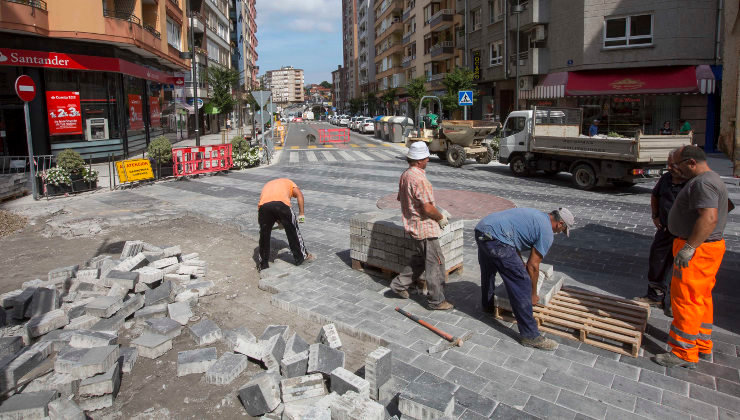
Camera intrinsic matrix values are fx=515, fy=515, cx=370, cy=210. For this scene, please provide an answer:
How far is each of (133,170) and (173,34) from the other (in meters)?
19.2

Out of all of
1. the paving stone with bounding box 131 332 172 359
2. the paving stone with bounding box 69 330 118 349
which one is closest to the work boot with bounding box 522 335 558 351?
the paving stone with bounding box 131 332 172 359

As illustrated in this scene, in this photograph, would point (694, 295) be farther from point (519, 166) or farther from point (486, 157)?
point (486, 157)

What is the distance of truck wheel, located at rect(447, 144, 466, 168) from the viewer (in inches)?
803

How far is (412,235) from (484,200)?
7663 millimetres

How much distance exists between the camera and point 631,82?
1008 inches

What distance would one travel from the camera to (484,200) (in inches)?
506

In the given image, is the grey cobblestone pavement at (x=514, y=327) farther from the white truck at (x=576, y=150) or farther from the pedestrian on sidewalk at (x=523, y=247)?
the white truck at (x=576, y=150)

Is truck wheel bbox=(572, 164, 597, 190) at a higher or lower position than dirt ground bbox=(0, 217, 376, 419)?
higher

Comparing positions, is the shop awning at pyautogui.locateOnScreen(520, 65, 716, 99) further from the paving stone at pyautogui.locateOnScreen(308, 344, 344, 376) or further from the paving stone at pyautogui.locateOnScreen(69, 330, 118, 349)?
the paving stone at pyautogui.locateOnScreen(69, 330, 118, 349)

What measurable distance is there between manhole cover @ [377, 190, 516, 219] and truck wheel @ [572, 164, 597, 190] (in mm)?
2872

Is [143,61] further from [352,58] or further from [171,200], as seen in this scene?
[352,58]

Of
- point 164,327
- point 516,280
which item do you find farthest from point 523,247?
point 164,327

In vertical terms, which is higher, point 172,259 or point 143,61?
point 143,61

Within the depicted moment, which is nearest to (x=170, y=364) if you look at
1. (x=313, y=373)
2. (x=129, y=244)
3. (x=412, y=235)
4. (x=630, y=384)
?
(x=313, y=373)
